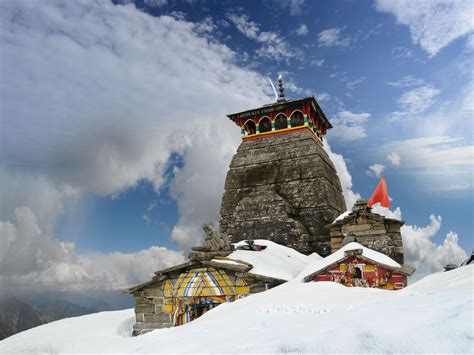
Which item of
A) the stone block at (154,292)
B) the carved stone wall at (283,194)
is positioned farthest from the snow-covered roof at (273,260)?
the stone block at (154,292)

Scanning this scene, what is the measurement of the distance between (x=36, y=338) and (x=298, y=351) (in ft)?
47.5

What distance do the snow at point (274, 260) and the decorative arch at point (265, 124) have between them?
9.45 meters

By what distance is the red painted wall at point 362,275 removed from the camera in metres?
13.5

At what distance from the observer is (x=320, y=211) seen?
66.0 ft

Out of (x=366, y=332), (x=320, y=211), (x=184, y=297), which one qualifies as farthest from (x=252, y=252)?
(x=366, y=332)

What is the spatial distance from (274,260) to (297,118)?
11339 millimetres

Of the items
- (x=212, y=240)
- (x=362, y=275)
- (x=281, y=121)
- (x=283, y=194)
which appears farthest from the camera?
(x=281, y=121)

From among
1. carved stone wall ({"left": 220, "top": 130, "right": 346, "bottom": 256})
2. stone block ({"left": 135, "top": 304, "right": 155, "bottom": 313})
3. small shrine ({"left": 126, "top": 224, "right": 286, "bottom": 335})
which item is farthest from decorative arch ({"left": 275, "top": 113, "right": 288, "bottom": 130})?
stone block ({"left": 135, "top": 304, "right": 155, "bottom": 313})

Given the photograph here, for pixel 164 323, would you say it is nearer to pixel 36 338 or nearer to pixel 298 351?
Answer: pixel 36 338

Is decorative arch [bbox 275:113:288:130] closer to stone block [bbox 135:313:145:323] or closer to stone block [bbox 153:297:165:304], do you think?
stone block [bbox 153:297:165:304]

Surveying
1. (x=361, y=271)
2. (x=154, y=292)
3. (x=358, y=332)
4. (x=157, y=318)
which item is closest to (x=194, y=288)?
(x=154, y=292)

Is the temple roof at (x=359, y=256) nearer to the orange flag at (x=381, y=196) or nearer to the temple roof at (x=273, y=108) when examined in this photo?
the orange flag at (x=381, y=196)

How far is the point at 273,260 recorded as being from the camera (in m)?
15.6

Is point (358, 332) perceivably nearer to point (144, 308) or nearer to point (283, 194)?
point (144, 308)
